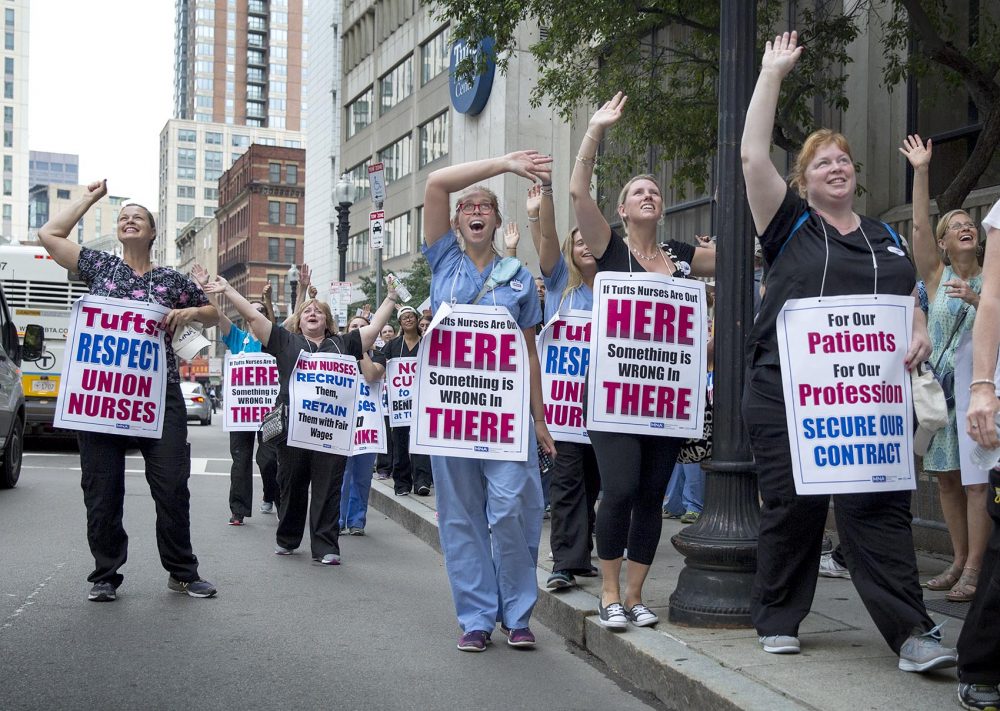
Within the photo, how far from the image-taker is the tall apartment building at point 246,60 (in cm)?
17175

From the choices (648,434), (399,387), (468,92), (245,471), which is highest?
(468,92)

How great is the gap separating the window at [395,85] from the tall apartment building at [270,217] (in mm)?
47942

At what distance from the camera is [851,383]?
15.8 feet

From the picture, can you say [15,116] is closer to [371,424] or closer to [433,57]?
[433,57]

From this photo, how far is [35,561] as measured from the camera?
822 centimetres

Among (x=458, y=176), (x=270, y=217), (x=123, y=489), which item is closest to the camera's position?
(x=458, y=176)

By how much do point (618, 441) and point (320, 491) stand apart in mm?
3716

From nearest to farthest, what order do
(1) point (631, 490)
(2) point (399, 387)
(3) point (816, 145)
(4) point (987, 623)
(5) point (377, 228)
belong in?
(4) point (987, 623) → (3) point (816, 145) → (1) point (631, 490) → (2) point (399, 387) → (5) point (377, 228)

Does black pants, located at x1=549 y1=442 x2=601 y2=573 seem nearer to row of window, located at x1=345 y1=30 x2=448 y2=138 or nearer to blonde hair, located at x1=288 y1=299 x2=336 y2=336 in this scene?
blonde hair, located at x1=288 y1=299 x2=336 y2=336

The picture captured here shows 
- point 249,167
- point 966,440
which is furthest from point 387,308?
point 249,167

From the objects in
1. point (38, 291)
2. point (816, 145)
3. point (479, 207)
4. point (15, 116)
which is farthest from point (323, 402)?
point (15, 116)

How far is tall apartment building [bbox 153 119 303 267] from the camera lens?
16662 cm

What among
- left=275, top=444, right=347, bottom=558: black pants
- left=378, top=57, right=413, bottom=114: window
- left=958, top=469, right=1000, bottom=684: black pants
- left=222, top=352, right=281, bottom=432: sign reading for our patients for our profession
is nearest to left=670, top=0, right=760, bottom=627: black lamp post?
left=958, top=469, right=1000, bottom=684: black pants

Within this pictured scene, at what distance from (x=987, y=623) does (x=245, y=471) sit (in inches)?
326
